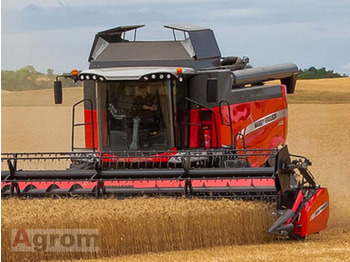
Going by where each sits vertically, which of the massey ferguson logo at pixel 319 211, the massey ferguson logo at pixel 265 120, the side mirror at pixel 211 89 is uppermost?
the side mirror at pixel 211 89

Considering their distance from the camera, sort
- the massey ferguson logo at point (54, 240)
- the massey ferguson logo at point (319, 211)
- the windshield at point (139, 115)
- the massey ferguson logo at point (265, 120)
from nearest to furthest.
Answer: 1. the massey ferguson logo at point (54, 240)
2. the massey ferguson logo at point (319, 211)
3. the windshield at point (139, 115)
4. the massey ferguson logo at point (265, 120)

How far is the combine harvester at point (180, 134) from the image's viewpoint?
718 cm

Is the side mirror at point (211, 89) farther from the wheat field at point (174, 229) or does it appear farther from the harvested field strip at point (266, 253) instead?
the harvested field strip at point (266, 253)

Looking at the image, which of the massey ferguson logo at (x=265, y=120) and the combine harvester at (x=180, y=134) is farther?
the massey ferguson logo at (x=265, y=120)

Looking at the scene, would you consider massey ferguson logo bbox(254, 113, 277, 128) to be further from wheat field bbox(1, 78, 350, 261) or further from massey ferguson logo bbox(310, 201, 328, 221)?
massey ferguson logo bbox(310, 201, 328, 221)

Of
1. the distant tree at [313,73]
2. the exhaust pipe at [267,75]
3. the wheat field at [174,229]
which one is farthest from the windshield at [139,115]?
the distant tree at [313,73]

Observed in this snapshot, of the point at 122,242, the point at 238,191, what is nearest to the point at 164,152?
the point at 238,191

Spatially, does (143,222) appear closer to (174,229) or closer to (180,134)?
(174,229)

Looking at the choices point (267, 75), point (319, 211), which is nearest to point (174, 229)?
point (319, 211)

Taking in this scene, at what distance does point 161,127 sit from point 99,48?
5.04 ft

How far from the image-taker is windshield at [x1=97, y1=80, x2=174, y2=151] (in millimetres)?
8555

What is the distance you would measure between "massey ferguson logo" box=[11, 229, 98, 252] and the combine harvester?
0.81m

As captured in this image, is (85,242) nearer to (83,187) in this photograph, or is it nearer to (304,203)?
(83,187)

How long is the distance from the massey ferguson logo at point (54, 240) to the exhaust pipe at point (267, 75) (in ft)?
11.2
